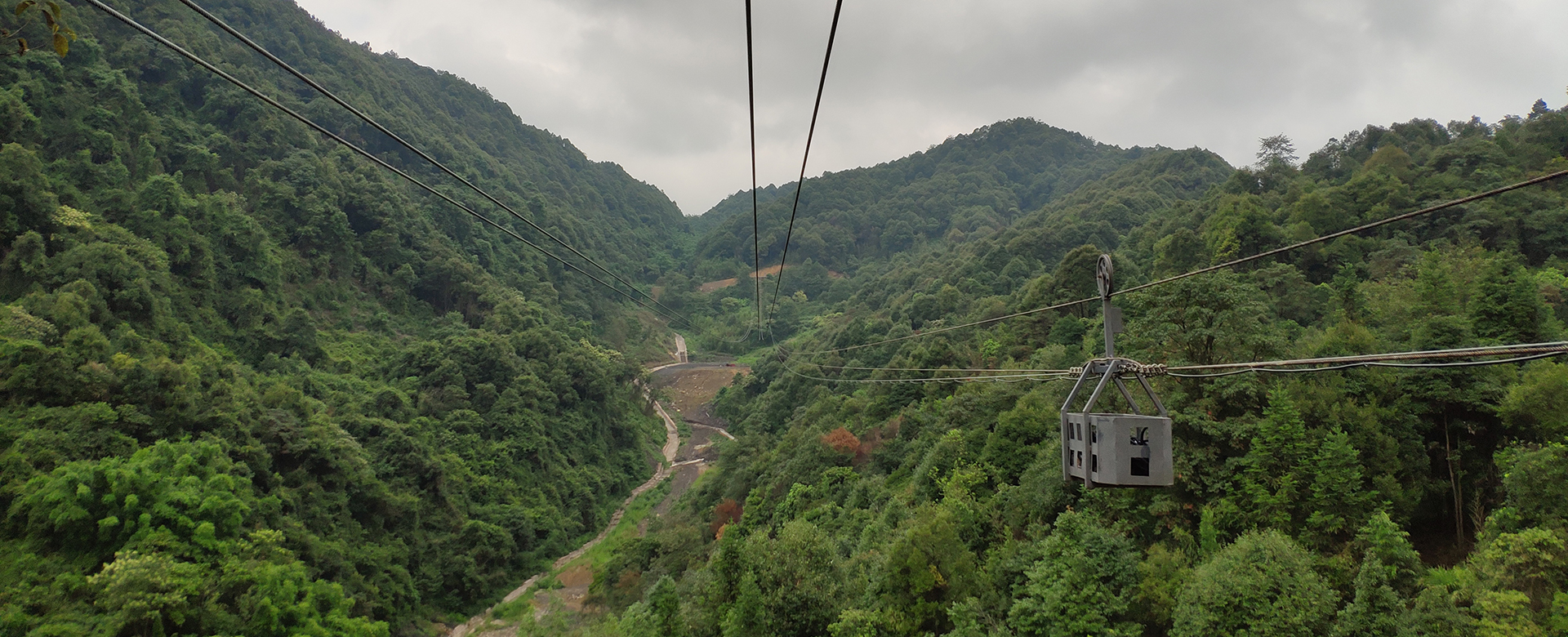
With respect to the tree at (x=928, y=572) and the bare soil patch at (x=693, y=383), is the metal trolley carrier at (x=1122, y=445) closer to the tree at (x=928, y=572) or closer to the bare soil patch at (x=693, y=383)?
the tree at (x=928, y=572)

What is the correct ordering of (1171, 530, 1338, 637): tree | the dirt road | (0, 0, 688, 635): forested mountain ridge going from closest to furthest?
(1171, 530, 1338, 637): tree → (0, 0, 688, 635): forested mountain ridge → the dirt road

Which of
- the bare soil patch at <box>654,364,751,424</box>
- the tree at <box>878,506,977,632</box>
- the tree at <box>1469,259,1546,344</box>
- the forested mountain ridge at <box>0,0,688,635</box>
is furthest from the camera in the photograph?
the bare soil patch at <box>654,364,751,424</box>

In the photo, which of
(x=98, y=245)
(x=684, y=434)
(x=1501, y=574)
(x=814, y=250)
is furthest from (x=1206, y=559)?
(x=814, y=250)

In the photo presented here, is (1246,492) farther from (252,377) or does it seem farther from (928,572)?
(252,377)

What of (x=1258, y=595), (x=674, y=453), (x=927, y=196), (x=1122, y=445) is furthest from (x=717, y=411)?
(x=927, y=196)

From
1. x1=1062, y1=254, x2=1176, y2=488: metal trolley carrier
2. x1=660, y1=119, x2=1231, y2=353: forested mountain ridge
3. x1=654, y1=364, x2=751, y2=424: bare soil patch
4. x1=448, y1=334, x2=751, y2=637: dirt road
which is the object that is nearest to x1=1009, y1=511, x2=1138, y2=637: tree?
x1=1062, y1=254, x2=1176, y2=488: metal trolley carrier

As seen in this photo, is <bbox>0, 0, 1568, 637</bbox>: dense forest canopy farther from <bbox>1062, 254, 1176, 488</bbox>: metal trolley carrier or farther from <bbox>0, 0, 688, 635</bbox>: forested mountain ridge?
<bbox>1062, 254, 1176, 488</bbox>: metal trolley carrier
